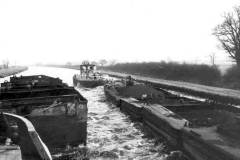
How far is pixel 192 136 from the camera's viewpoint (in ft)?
28.3

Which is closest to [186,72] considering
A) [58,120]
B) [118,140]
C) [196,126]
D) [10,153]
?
[118,140]

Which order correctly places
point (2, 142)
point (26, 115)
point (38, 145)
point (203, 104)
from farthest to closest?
1. point (203, 104)
2. point (26, 115)
3. point (2, 142)
4. point (38, 145)

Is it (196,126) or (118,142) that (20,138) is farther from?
(196,126)

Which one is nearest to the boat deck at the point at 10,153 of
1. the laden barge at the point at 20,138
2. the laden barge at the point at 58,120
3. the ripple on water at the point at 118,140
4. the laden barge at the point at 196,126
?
the laden barge at the point at 20,138

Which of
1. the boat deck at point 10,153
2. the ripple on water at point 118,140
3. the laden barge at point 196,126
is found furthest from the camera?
the ripple on water at point 118,140

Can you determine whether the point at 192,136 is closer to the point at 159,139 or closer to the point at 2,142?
the point at 159,139

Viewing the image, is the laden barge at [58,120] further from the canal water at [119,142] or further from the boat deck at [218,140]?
the boat deck at [218,140]

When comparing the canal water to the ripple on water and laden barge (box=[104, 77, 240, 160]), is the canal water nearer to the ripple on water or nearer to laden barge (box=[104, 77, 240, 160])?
the ripple on water

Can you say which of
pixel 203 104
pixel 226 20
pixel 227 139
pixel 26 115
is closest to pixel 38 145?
pixel 26 115

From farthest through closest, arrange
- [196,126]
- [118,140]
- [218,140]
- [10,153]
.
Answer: [118,140], [196,126], [218,140], [10,153]

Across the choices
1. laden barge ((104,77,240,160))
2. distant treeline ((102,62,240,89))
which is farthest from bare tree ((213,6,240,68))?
laden barge ((104,77,240,160))

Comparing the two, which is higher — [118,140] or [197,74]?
[197,74]

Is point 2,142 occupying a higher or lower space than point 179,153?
higher

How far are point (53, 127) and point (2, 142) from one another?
2246 mm
